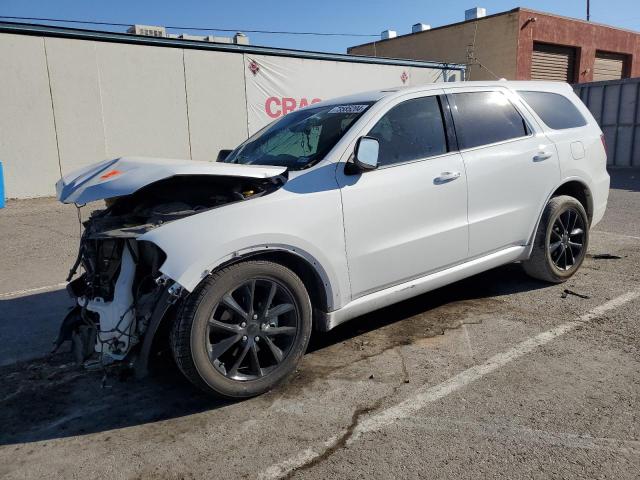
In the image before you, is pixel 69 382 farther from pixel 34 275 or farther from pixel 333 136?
pixel 34 275

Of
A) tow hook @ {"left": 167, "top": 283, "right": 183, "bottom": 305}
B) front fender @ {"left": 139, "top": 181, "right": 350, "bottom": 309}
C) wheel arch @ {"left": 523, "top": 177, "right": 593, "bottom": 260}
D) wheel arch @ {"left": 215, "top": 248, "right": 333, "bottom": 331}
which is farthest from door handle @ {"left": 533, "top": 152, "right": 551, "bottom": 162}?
tow hook @ {"left": 167, "top": 283, "right": 183, "bottom": 305}

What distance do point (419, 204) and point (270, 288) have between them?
129cm

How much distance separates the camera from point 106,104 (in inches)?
536

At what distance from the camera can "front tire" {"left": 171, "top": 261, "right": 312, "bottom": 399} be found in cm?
301

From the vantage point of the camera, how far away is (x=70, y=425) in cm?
315

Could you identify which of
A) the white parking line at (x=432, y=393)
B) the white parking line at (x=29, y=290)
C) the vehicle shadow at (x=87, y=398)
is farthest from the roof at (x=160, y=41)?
the white parking line at (x=432, y=393)

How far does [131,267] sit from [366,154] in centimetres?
159

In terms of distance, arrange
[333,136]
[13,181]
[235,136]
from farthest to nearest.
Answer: [235,136], [13,181], [333,136]

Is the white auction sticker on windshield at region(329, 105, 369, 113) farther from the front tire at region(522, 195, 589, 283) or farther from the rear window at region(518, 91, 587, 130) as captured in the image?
the front tire at region(522, 195, 589, 283)

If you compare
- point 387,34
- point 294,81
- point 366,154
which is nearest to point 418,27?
point 387,34

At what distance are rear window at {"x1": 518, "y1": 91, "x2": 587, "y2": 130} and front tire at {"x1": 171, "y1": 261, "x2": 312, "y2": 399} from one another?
3.00 meters

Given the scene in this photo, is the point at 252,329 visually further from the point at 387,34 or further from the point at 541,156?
the point at 387,34

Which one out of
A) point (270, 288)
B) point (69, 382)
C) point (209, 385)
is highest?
point (270, 288)

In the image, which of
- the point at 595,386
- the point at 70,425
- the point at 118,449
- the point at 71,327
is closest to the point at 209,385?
the point at 118,449
